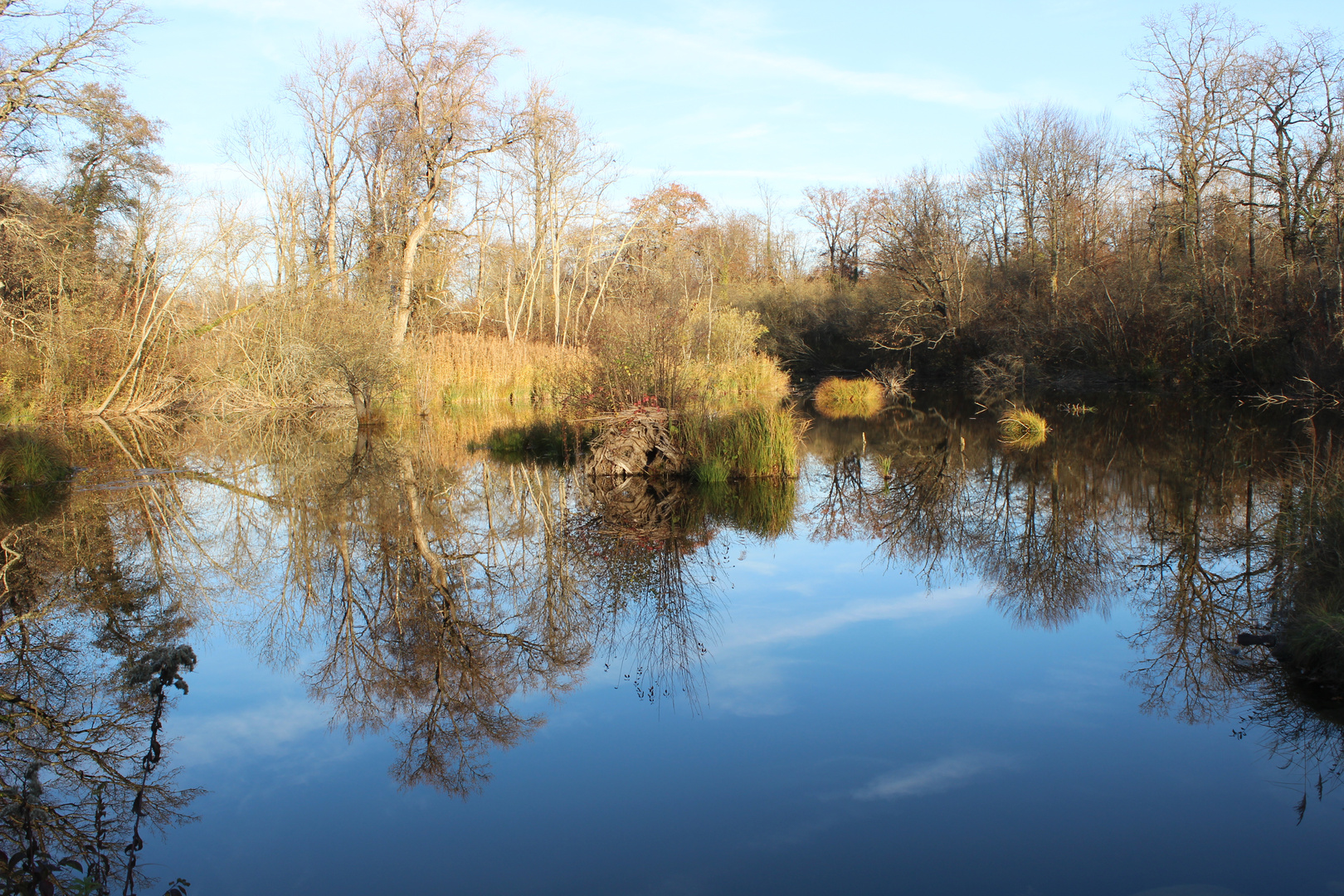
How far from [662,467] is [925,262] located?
917 inches

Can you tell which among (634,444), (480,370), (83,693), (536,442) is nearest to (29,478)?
(536,442)

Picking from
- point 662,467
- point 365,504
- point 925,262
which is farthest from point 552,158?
point 365,504

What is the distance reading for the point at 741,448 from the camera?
11148 millimetres

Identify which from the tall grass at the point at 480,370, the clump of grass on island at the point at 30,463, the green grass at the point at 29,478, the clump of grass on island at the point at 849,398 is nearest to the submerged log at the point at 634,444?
the green grass at the point at 29,478

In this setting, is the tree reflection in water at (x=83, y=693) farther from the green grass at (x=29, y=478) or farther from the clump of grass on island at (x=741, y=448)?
the clump of grass on island at (x=741, y=448)

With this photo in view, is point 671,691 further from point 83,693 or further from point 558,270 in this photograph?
point 558,270

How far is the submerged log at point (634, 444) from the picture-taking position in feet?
36.4

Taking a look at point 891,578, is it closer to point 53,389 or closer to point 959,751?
point 959,751

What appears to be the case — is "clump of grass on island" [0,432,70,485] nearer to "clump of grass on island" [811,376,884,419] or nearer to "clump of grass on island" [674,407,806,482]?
"clump of grass on island" [674,407,806,482]

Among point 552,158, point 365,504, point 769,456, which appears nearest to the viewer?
point 365,504

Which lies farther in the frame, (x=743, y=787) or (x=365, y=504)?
(x=365, y=504)

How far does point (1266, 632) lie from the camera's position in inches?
207

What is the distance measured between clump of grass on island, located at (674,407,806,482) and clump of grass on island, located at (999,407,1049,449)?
5.61 m

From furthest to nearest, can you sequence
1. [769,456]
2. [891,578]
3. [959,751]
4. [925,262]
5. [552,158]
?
[925,262]
[552,158]
[769,456]
[891,578]
[959,751]
